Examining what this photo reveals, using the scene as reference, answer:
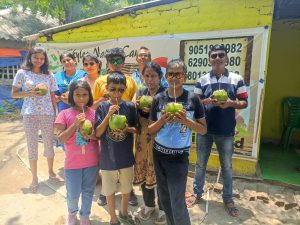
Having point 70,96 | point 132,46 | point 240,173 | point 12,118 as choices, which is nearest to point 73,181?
point 70,96

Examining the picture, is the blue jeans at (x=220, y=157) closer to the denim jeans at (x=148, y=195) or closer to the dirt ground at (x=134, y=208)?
the dirt ground at (x=134, y=208)

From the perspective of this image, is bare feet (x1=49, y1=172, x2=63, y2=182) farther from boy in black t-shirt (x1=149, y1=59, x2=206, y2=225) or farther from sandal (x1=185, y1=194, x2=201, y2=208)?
boy in black t-shirt (x1=149, y1=59, x2=206, y2=225)

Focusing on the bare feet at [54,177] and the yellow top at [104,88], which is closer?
the yellow top at [104,88]

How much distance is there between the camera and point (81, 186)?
321 cm

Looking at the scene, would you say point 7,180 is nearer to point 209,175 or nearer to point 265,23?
point 209,175

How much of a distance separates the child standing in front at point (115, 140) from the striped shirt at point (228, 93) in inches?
43.9

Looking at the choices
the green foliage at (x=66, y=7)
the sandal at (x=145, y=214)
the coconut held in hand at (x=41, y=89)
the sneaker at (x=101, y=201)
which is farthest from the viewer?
the green foliage at (x=66, y=7)

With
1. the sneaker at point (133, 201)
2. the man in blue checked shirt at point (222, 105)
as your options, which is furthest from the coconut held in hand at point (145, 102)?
the sneaker at point (133, 201)

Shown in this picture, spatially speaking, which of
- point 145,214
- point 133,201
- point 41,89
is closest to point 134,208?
point 133,201

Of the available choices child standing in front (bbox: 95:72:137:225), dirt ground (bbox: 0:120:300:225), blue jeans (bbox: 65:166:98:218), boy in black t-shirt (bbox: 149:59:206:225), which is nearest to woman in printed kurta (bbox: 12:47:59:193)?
dirt ground (bbox: 0:120:300:225)

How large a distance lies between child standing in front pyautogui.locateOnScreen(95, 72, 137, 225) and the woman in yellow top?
1.26ft

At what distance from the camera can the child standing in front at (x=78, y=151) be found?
10.0 feet

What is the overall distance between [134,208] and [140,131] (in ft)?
4.49

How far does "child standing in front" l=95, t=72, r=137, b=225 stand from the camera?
2.91 m
